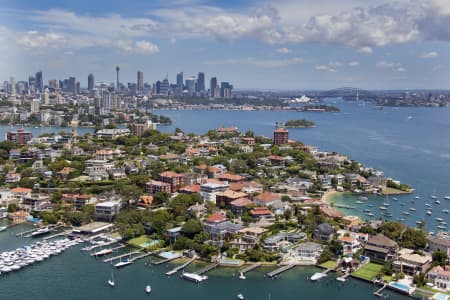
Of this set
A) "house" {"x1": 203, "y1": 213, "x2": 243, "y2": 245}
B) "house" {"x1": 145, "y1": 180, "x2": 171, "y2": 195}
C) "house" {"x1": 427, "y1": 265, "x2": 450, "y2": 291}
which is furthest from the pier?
"house" {"x1": 145, "y1": 180, "x2": 171, "y2": 195}

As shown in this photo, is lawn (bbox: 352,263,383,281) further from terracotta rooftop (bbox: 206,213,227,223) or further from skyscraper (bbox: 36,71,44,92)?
skyscraper (bbox: 36,71,44,92)

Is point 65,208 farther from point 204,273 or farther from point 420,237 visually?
point 420,237

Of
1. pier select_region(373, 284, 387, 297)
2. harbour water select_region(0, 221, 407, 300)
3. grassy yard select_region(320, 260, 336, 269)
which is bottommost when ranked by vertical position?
harbour water select_region(0, 221, 407, 300)

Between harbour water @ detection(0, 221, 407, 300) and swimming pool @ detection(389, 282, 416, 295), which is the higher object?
swimming pool @ detection(389, 282, 416, 295)

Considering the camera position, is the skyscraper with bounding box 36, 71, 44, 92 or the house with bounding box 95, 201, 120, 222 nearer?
the house with bounding box 95, 201, 120, 222

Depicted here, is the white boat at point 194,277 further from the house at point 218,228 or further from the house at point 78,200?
the house at point 78,200

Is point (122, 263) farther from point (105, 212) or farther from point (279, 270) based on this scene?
point (279, 270)

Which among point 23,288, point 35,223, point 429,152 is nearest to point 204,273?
point 23,288
